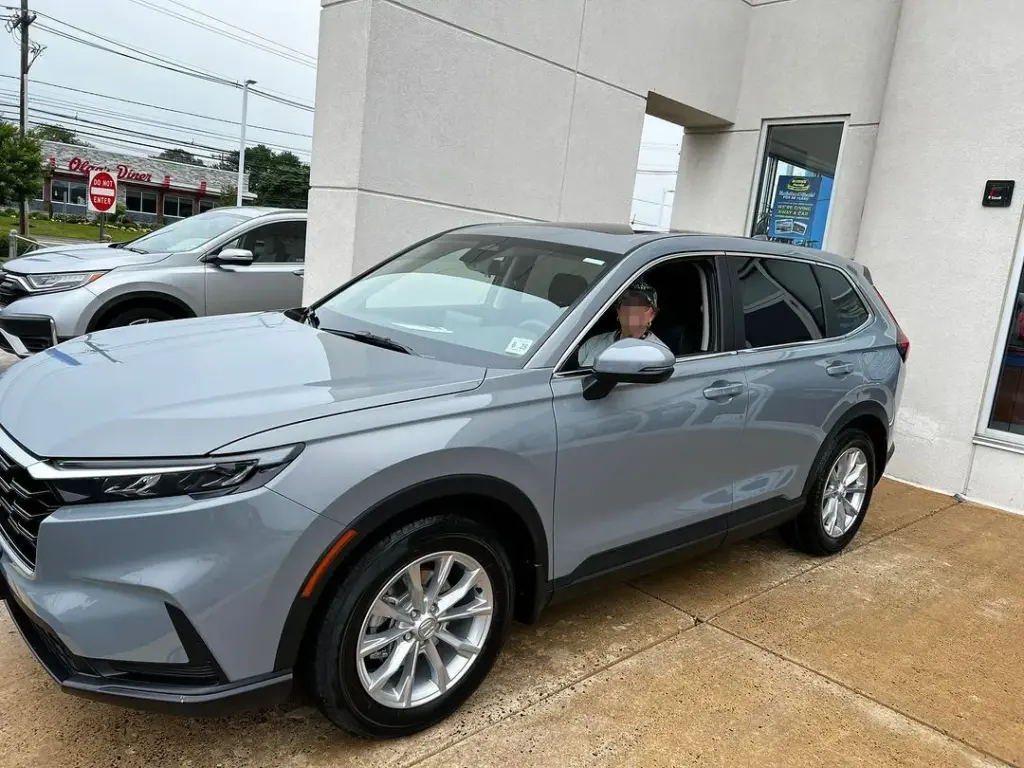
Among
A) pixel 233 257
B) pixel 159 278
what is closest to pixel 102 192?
pixel 159 278

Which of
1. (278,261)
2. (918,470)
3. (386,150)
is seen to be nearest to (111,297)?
(278,261)

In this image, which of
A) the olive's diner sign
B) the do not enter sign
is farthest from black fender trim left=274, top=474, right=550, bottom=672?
the olive's diner sign

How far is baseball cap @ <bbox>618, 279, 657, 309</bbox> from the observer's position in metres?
3.32

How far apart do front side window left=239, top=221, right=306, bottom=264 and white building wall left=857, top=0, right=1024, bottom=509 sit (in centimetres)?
561

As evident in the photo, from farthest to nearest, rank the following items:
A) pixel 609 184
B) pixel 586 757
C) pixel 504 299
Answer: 1. pixel 609 184
2. pixel 504 299
3. pixel 586 757

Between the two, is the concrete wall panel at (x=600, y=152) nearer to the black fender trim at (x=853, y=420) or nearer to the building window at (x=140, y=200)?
the black fender trim at (x=853, y=420)

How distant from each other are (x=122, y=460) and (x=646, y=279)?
7.46 feet

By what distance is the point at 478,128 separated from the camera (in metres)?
6.44

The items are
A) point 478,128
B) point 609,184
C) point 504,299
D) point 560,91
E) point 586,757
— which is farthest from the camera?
point 609,184

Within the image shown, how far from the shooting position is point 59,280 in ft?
21.8

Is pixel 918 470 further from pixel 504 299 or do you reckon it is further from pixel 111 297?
pixel 111 297

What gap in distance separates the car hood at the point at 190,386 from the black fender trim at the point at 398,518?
314 mm

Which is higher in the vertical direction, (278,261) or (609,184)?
(609,184)

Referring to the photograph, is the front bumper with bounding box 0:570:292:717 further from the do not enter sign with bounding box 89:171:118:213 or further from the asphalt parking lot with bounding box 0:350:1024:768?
the do not enter sign with bounding box 89:171:118:213
